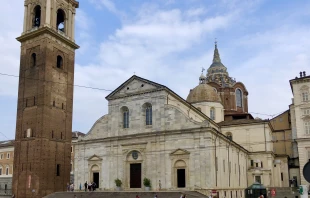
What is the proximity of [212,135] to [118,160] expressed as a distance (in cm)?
999

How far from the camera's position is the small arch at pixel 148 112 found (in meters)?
34.7

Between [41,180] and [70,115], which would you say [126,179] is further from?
[70,115]

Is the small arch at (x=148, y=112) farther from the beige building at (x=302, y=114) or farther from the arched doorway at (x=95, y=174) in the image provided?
the beige building at (x=302, y=114)

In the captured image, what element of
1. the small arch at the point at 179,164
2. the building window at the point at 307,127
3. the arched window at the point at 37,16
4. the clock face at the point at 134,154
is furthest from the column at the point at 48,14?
the building window at the point at 307,127

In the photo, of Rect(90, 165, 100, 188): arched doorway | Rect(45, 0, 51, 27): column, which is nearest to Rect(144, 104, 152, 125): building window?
Rect(90, 165, 100, 188): arched doorway

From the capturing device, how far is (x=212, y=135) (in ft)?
103

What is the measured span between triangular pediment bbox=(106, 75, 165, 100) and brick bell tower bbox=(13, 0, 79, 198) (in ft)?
30.0

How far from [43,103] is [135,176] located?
48.0 feet

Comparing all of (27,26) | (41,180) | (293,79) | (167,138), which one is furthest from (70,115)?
(293,79)

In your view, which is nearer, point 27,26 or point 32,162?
point 32,162

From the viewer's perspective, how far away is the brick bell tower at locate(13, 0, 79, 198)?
40188mm

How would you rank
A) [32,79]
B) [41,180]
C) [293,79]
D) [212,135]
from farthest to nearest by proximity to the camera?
[293,79] → [32,79] → [41,180] → [212,135]

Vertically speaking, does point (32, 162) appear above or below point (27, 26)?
below

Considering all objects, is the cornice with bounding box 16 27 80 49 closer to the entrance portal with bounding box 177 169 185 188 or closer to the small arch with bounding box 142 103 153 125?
the small arch with bounding box 142 103 153 125
